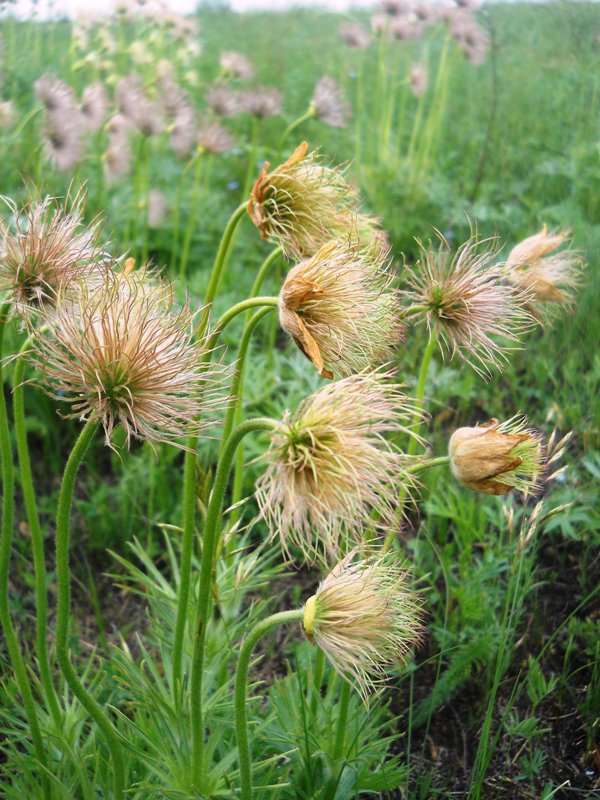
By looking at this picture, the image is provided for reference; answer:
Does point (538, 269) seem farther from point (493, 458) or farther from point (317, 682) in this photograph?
point (317, 682)

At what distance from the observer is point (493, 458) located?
150cm

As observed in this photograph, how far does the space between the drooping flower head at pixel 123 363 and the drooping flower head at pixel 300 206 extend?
1.46 ft

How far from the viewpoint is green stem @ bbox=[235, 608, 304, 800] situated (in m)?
1.42

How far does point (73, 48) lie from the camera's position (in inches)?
197

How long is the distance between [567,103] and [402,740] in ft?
18.2

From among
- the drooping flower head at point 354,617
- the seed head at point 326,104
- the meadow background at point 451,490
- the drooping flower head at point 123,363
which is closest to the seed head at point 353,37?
the meadow background at point 451,490

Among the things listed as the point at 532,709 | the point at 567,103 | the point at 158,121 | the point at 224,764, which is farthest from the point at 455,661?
the point at 567,103

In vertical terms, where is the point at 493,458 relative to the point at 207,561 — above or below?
above

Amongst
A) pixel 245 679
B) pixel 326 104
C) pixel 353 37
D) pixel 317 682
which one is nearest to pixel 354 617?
pixel 245 679

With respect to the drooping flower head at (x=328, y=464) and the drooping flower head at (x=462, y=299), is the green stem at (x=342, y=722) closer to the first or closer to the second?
the drooping flower head at (x=328, y=464)

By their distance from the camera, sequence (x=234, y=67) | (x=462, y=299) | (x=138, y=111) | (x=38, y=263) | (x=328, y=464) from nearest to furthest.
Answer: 1. (x=328, y=464)
2. (x=38, y=263)
3. (x=462, y=299)
4. (x=138, y=111)
5. (x=234, y=67)

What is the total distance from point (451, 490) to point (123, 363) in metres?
1.64

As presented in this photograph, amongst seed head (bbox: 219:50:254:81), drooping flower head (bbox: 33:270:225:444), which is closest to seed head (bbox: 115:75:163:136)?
seed head (bbox: 219:50:254:81)

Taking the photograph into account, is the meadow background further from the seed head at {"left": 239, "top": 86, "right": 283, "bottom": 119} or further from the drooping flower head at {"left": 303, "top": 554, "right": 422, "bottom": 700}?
the seed head at {"left": 239, "top": 86, "right": 283, "bottom": 119}
